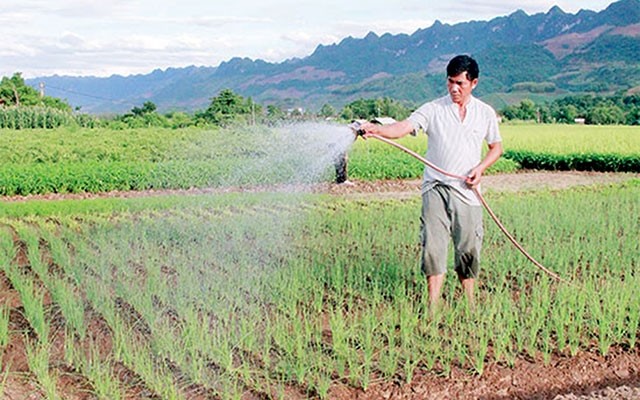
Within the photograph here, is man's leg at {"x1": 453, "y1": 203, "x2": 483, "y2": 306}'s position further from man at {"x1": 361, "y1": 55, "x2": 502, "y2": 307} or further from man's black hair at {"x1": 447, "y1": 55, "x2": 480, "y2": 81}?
man's black hair at {"x1": 447, "y1": 55, "x2": 480, "y2": 81}

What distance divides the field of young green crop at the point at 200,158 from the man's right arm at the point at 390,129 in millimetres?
5648

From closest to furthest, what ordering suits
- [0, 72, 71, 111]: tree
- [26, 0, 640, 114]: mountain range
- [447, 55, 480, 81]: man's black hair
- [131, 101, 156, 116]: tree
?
[447, 55, 480, 81]: man's black hair → [131, 101, 156, 116]: tree → [0, 72, 71, 111]: tree → [26, 0, 640, 114]: mountain range

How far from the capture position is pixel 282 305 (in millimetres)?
4867

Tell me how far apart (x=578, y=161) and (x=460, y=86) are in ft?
45.5

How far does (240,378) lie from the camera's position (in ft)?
12.6

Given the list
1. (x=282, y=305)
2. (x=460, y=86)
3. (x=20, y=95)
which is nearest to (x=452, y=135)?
(x=460, y=86)

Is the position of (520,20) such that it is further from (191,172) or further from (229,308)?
(229,308)

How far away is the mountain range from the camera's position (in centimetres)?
6888

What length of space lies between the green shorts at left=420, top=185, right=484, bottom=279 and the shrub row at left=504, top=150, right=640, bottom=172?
13387 millimetres

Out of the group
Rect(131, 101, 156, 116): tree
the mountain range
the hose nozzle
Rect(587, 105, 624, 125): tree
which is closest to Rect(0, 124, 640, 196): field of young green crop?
the hose nozzle

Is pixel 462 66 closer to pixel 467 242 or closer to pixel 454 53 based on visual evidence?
pixel 467 242

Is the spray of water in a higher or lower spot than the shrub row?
higher

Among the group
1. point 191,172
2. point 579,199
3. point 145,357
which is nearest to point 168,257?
point 145,357

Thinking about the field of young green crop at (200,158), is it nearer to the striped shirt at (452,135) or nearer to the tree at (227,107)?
the striped shirt at (452,135)
